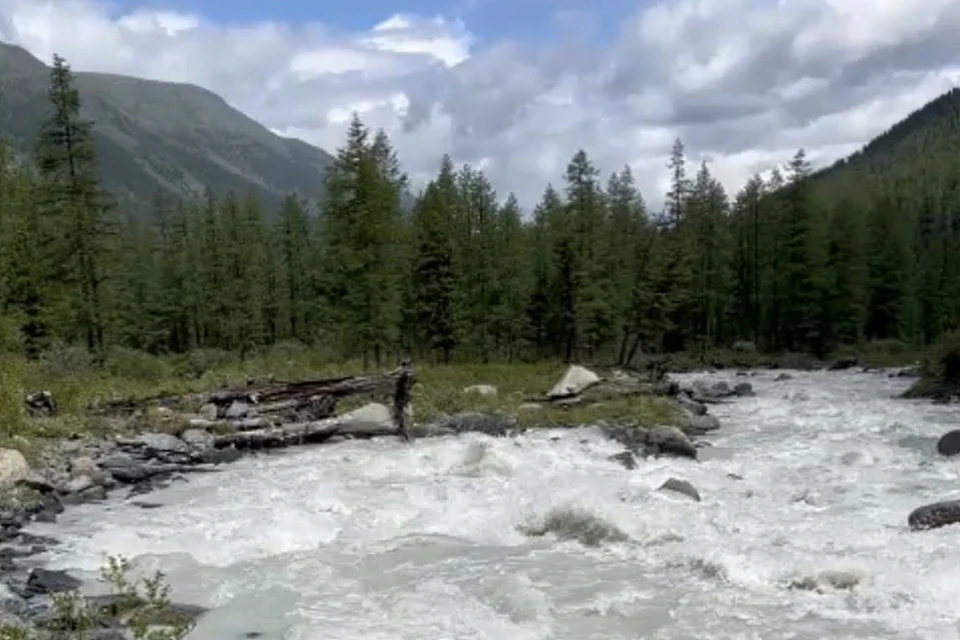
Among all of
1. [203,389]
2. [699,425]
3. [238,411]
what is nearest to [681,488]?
[699,425]

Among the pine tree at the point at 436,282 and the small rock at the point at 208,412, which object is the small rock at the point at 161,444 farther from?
the pine tree at the point at 436,282

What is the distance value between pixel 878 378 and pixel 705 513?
113 feet

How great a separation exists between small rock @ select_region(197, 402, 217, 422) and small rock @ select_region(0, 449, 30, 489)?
661 cm

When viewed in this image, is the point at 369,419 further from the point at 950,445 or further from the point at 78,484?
the point at 950,445

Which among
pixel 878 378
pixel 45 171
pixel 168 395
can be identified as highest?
pixel 45 171

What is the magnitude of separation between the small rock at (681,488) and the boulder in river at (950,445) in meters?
7.30

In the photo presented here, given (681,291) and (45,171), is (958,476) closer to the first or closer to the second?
(45,171)

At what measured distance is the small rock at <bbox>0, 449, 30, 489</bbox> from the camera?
16844 millimetres

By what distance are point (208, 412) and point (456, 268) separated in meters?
28.9

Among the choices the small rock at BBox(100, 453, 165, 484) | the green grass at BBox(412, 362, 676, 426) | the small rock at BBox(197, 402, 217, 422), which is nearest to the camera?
the small rock at BBox(100, 453, 165, 484)

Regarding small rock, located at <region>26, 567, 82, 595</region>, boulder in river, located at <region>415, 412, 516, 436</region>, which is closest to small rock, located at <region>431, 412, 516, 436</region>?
boulder in river, located at <region>415, 412, 516, 436</region>

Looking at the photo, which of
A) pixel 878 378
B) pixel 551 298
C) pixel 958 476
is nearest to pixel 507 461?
pixel 958 476

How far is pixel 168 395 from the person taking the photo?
2784 centimetres

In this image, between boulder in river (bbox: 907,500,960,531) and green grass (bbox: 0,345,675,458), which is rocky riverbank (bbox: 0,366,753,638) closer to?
green grass (bbox: 0,345,675,458)
